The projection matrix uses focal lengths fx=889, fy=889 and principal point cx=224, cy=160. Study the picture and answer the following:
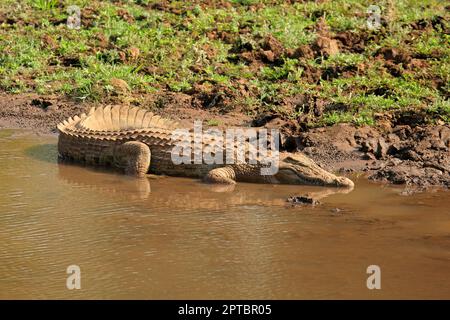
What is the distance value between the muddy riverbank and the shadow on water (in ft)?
2.29

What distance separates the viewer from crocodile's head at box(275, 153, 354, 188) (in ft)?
28.2

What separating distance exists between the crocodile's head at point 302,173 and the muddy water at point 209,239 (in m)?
0.15

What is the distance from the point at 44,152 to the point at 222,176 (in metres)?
2.27

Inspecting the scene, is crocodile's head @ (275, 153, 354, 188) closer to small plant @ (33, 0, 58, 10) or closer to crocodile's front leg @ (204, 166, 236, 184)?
crocodile's front leg @ (204, 166, 236, 184)

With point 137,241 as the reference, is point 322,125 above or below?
above

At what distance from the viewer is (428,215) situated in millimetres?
7543

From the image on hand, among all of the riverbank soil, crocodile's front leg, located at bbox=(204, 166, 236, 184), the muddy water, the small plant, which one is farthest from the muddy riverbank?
the small plant

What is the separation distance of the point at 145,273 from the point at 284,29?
24.0 ft

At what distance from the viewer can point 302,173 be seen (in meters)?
8.70

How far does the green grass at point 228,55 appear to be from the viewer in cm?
1080

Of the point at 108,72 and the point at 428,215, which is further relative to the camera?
the point at 108,72

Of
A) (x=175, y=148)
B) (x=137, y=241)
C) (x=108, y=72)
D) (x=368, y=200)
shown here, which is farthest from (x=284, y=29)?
(x=137, y=241)

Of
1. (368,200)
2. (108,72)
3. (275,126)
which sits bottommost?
(368,200)
